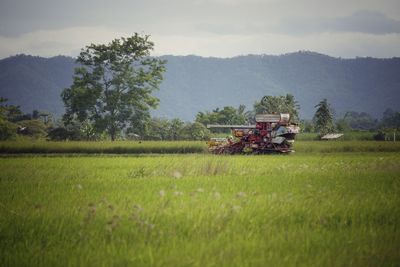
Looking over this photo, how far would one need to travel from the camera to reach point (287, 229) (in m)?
7.02

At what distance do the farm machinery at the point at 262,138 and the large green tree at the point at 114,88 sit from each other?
20624 mm

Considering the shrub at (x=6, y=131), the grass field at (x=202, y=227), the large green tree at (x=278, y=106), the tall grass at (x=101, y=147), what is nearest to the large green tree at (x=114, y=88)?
the shrub at (x=6, y=131)

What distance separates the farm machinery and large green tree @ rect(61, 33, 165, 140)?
20.6 meters

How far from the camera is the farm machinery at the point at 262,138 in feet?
114

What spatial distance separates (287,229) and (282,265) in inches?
69.0

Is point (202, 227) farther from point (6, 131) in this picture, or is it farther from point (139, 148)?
point (6, 131)

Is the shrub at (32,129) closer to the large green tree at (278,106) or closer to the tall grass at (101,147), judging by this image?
the large green tree at (278,106)

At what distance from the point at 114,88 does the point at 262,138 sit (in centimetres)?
2627

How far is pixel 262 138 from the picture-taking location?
35.4 meters

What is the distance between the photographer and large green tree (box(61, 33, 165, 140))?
175 feet

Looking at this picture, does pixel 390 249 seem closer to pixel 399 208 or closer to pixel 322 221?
pixel 322 221

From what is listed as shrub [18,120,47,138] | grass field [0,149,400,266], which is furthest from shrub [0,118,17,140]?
grass field [0,149,400,266]

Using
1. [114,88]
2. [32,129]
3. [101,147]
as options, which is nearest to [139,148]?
[101,147]

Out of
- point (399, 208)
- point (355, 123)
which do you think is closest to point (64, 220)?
point (399, 208)
